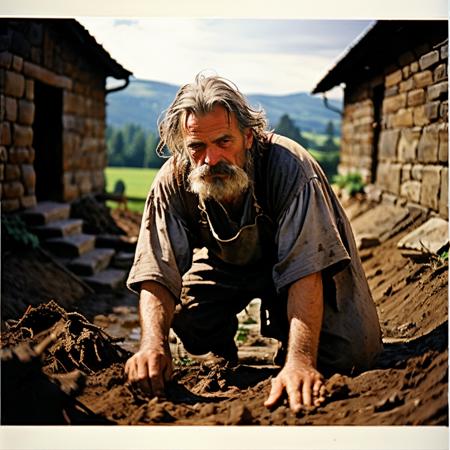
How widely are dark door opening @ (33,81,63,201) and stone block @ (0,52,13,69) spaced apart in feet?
5.89

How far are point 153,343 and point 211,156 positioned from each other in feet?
2.80

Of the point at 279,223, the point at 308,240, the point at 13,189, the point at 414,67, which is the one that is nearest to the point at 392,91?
the point at 414,67

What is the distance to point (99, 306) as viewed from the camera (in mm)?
6516

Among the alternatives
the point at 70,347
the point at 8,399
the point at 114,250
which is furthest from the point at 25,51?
the point at 8,399

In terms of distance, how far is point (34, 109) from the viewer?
767 cm

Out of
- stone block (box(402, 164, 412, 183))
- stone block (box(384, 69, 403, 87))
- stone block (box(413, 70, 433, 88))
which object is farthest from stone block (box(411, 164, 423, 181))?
stone block (box(384, 69, 403, 87))

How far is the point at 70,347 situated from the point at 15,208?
13.1ft

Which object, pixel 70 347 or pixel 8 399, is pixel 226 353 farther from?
pixel 8 399

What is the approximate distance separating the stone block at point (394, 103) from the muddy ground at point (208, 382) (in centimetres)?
337

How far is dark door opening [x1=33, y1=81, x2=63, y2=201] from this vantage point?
27.6ft

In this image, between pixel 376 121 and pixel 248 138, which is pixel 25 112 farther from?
pixel 376 121

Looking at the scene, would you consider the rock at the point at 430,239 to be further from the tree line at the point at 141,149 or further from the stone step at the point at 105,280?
the tree line at the point at 141,149

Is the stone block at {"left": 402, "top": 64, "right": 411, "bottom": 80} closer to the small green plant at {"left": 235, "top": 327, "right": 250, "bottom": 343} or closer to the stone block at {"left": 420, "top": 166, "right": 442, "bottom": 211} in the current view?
the stone block at {"left": 420, "top": 166, "right": 442, "bottom": 211}
